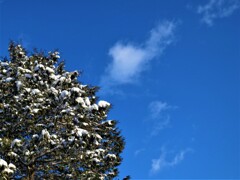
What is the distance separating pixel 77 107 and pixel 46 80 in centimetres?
253

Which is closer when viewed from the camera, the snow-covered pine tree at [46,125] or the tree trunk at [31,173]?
the snow-covered pine tree at [46,125]

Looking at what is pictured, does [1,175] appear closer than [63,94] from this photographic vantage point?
Yes

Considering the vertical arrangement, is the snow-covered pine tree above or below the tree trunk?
above

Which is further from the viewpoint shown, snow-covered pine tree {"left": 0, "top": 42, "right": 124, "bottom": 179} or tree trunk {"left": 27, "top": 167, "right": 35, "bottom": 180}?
tree trunk {"left": 27, "top": 167, "right": 35, "bottom": 180}

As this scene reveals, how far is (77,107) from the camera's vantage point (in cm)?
1466

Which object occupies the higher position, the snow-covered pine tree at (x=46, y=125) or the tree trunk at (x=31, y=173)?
the snow-covered pine tree at (x=46, y=125)

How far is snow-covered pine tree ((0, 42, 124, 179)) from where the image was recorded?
48.2 feet

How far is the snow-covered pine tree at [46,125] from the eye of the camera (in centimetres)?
1470

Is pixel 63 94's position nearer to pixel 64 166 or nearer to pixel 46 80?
pixel 46 80

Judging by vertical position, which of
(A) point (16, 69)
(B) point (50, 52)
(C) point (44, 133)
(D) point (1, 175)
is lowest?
(D) point (1, 175)

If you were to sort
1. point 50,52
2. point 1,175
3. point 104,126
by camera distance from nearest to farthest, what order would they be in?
point 1,175
point 104,126
point 50,52

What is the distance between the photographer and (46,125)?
16.0 meters

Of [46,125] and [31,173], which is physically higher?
[46,125]

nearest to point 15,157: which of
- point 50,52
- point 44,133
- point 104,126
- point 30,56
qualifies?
point 44,133
